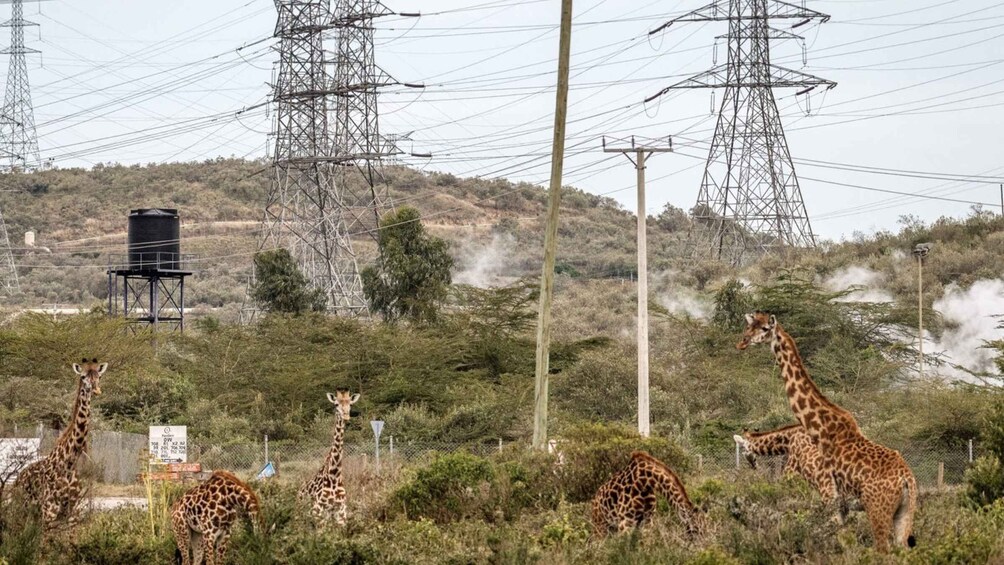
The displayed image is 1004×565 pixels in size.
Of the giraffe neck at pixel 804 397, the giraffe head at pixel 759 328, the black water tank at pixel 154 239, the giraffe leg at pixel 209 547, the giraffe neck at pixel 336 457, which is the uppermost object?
the black water tank at pixel 154 239

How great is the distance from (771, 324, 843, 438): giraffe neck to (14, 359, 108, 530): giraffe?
30.1 feet

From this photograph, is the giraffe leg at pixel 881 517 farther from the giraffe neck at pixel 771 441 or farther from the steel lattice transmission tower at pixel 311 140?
the steel lattice transmission tower at pixel 311 140

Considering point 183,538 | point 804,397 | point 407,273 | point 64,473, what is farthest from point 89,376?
point 407,273

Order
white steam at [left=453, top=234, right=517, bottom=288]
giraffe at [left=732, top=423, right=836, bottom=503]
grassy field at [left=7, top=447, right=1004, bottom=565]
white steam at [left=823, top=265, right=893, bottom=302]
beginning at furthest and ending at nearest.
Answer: white steam at [left=453, top=234, right=517, bottom=288], white steam at [left=823, top=265, right=893, bottom=302], giraffe at [left=732, top=423, right=836, bottom=503], grassy field at [left=7, top=447, right=1004, bottom=565]

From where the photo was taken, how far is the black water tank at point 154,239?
59.7 meters

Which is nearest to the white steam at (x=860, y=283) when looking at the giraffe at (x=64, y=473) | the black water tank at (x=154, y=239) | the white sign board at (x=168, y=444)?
the black water tank at (x=154, y=239)

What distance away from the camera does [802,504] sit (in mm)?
17578

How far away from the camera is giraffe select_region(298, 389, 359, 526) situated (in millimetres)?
19386

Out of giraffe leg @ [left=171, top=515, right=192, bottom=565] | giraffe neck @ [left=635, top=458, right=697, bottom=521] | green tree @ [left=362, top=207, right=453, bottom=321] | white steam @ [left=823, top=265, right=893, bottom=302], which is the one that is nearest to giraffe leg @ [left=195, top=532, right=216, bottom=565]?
giraffe leg @ [left=171, top=515, right=192, bottom=565]

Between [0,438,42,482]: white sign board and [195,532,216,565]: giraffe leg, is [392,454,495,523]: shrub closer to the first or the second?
[195,532,216,565]: giraffe leg

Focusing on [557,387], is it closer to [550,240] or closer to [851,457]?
[550,240]

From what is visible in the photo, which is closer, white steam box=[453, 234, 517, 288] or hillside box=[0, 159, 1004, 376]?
hillside box=[0, 159, 1004, 376]

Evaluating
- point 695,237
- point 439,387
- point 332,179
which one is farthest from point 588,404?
point 695,237

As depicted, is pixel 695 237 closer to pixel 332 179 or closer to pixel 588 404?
pixel 332 179
